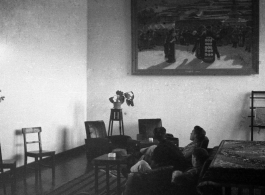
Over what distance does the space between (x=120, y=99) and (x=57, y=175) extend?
3.11m

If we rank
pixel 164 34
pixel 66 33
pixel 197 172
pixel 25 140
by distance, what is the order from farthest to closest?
pixel 164 34
pixel 66 33
pixel 25 140
pixel 197 172

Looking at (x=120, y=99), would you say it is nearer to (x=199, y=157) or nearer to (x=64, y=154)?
(x=64, y=154)

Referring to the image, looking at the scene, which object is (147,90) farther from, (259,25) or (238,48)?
(259,25)

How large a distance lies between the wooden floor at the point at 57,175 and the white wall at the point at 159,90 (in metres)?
2.03

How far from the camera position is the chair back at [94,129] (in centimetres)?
902

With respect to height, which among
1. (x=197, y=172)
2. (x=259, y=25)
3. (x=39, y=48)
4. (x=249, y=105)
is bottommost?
(x=197, y=172)

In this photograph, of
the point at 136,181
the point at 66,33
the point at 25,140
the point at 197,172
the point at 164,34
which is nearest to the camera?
the point at 136,181

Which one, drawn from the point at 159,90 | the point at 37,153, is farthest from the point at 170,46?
the point at 37,153

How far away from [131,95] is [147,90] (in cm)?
72

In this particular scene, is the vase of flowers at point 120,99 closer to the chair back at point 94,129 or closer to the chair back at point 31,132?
the chair back at point 94,129

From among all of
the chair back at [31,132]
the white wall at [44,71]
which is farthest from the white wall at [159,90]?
the chair back at [31,132]

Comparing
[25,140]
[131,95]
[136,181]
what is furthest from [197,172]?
[131,95]

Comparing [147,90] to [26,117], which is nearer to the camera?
[26,117]

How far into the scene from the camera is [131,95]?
10078 mm
